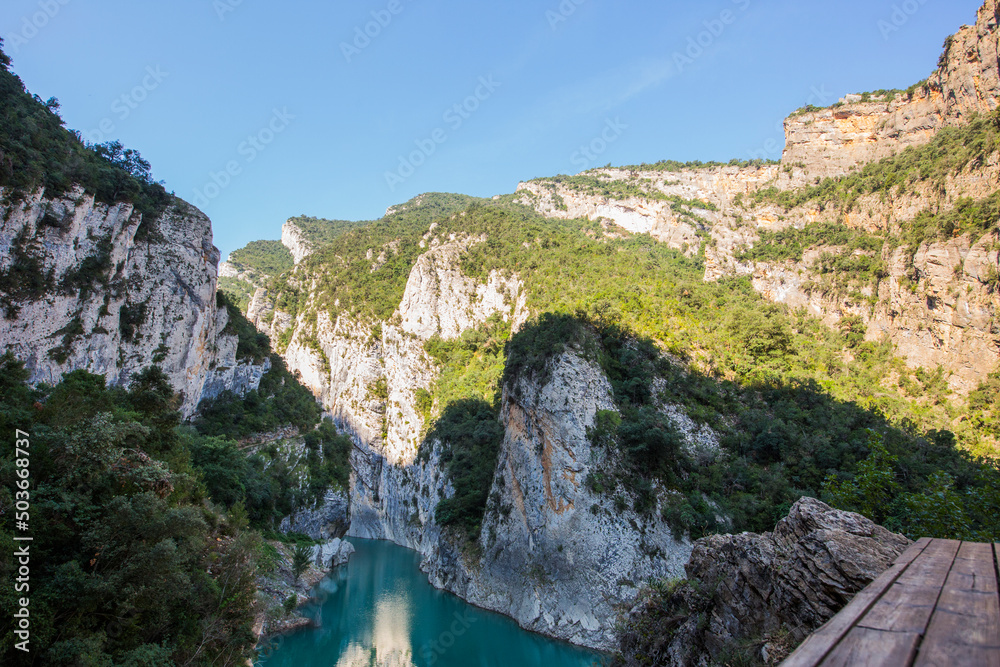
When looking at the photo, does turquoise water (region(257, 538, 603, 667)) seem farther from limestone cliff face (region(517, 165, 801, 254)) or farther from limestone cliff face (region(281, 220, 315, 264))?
limestone cliff face (region(281, 220, 315, 264))

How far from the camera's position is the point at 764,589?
540cm

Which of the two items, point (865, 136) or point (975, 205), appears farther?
point (865, 136)

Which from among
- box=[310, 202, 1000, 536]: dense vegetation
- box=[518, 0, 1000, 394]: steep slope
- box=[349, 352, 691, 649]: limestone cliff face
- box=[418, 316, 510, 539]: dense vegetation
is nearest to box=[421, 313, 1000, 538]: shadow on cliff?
box=[310, 202, 1000, 536]: dense vegetation

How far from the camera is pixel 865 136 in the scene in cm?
4938

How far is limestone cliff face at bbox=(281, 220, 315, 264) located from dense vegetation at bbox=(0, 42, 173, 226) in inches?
2156

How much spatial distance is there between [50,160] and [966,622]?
33.0 m

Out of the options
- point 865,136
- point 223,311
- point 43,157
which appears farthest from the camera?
point 865,136

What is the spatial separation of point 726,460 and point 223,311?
3725 centimetres

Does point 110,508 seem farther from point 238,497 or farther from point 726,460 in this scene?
point 726,460

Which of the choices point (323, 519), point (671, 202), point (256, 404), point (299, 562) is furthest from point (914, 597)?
point (671, 202)

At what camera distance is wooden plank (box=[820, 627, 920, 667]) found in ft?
3.78

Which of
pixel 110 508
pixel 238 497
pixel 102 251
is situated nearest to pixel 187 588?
pixel 110 508

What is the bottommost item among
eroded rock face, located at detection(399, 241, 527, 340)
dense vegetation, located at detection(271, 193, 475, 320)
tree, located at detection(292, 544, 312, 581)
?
tree, located at detection(292, 544, 312, 581)
